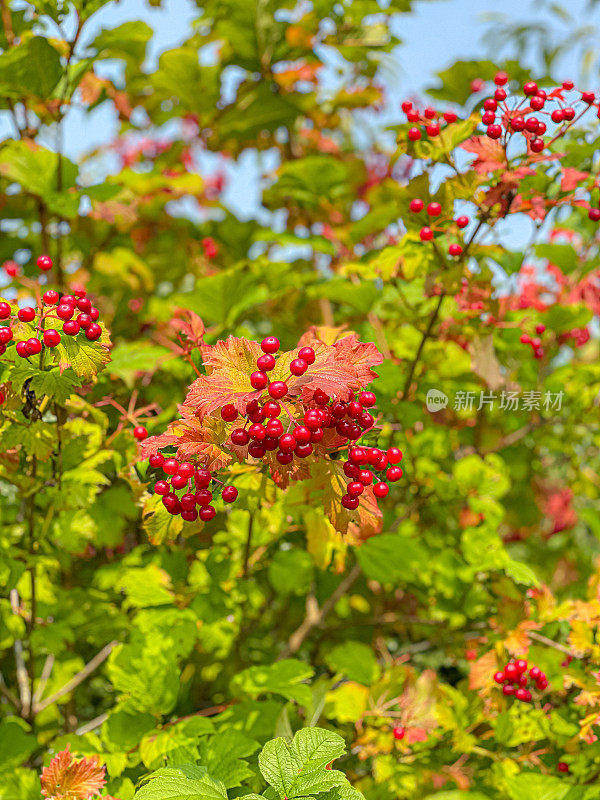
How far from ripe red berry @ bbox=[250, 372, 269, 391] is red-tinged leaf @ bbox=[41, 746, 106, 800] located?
0.77 metres

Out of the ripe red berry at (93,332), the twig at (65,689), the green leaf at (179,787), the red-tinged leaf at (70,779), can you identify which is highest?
the ripe red berry at (93,332)

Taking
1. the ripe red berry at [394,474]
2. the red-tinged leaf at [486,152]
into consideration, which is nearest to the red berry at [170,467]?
the ripe red berry at [394,474]

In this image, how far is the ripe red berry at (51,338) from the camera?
973mm

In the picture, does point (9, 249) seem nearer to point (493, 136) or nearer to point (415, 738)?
point (493, 136)

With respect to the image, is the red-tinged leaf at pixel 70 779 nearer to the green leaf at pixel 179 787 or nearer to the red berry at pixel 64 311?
the green leaf at pixel 179 787

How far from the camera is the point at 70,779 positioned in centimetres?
108

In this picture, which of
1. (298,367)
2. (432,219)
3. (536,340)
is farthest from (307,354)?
(536,340)

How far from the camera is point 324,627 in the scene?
2.01 m

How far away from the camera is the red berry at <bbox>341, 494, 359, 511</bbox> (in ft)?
3.22

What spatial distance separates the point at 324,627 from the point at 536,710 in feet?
2.43

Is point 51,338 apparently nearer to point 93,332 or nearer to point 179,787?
point 93,332

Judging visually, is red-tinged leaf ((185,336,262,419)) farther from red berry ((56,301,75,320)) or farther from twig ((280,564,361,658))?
twig ((280,564,361,658))

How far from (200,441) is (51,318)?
0.36 meters

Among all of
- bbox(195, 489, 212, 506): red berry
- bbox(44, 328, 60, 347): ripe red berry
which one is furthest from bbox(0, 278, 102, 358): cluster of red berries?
bbox(195, 489, 212, 506): red berry
